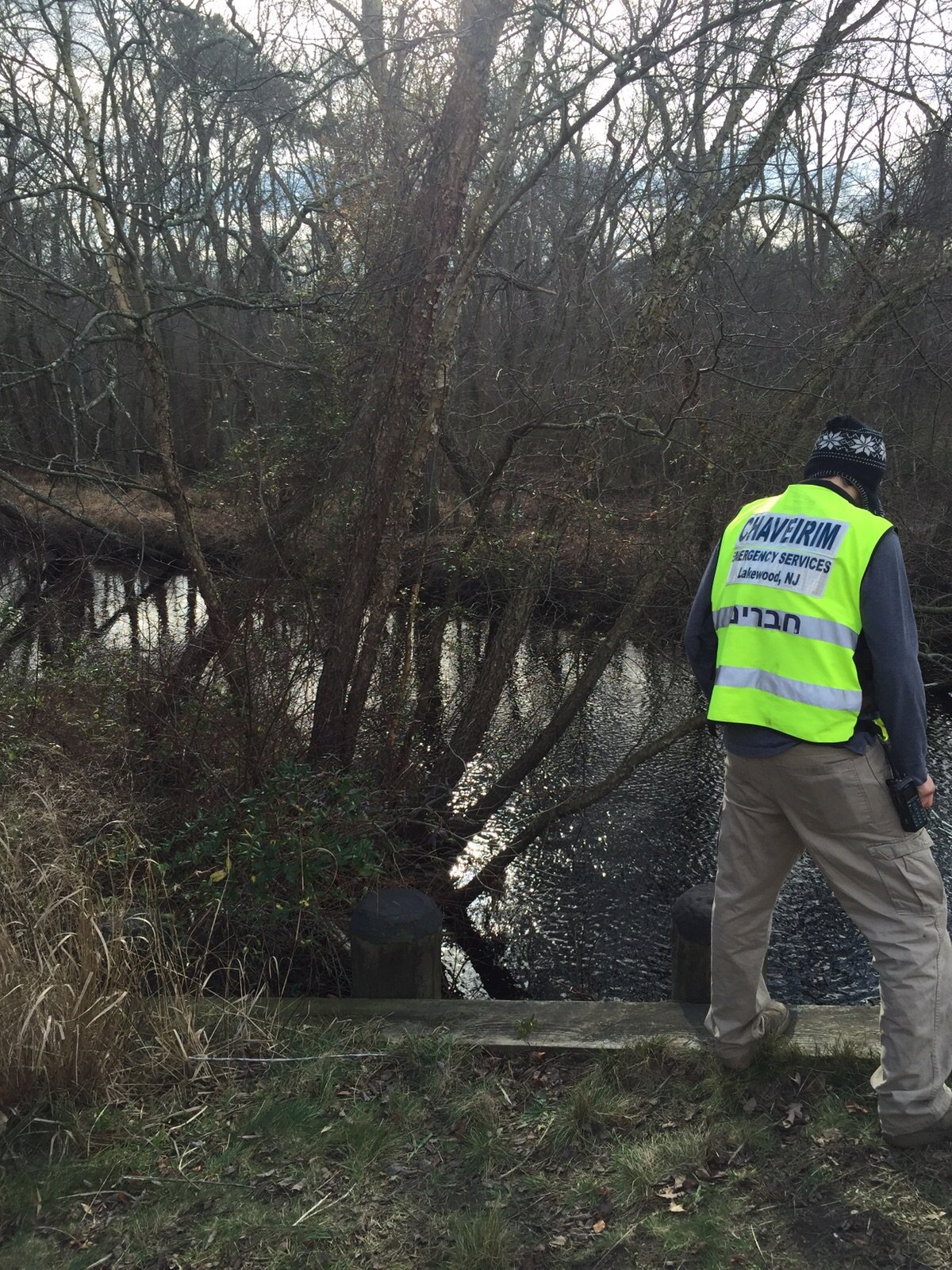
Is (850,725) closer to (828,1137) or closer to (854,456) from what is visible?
(854,456)

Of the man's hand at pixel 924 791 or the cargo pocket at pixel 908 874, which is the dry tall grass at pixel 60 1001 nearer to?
the cargo pocket at pixel 908 874

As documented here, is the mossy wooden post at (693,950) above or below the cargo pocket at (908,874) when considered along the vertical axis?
below

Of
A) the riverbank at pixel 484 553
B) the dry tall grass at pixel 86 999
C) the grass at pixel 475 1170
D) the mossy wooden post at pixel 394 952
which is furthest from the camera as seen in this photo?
the riverbank at pixel 484 553

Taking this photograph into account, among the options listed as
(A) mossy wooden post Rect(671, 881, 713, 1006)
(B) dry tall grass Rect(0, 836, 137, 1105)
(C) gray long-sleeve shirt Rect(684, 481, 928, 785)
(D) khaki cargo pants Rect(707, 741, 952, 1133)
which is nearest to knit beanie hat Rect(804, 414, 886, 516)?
A: (C) gray long-sleeve shirt Rect(684, 481, 928, 785)

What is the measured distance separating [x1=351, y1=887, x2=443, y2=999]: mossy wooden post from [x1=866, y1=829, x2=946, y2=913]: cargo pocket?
1.75 m

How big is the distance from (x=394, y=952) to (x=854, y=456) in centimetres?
237

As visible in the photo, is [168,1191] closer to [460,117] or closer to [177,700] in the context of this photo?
[177,700]

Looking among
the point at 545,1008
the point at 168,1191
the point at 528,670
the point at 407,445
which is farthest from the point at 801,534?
the point at 528,670

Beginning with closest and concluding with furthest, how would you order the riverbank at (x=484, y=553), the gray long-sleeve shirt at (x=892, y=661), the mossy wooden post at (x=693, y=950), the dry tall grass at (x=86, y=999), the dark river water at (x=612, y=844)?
the gray long-sleeve shirt at (x=892, y=661) → the dry tall grass at (x=86, y=999) → the mossy wooden post at (x=693, y=950) → the dark river water at (x=612, y=844) → the riverbank at (x=484, y=553)

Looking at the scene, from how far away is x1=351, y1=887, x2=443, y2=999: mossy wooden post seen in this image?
3635 millimetres

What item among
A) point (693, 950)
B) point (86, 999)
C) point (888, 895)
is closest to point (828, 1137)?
point (888, 895)

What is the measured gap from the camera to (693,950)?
3502 millimetres

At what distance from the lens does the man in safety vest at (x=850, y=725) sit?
2582 millimetres

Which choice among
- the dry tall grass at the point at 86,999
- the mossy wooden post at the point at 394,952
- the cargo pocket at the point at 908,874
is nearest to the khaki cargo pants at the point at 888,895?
the cargo pocket at the point at 908,874
